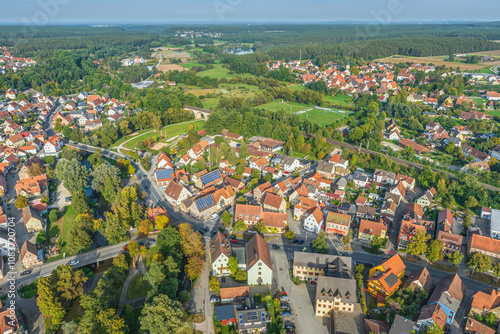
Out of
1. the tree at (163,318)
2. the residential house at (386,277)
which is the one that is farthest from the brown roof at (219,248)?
the residential house at (386,277)

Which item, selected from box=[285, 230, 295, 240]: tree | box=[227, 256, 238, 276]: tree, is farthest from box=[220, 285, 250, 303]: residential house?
box=[285, 230, 295, 240]: tree

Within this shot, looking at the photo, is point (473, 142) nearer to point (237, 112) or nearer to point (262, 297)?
point (237, 112)

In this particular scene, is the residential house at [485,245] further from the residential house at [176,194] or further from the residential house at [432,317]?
the residential house at [176,194]

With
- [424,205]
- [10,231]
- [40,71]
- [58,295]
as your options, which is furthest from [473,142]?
[40,71]

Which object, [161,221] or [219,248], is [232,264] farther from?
[161,221]

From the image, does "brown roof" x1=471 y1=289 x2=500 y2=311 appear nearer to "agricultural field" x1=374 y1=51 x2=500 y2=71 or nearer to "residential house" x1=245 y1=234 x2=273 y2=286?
"residential house" x1=245 y1=234 x2=273 y2=286

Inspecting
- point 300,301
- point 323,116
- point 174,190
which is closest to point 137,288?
point 300,301
